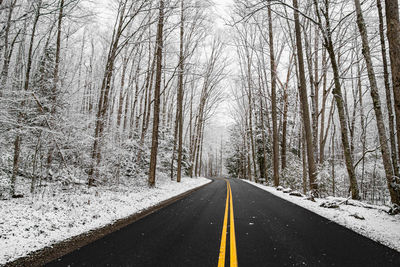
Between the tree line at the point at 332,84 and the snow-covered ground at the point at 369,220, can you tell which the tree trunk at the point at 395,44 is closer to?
the tree line at the point at 332,84

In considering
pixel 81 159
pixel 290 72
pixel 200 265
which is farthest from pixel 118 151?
pixel 290 72

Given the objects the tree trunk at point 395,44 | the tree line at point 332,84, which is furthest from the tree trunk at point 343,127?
the tree trunk at point 395,44

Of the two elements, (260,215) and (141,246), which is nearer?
(141,246)

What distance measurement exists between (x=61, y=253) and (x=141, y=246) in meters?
1.38

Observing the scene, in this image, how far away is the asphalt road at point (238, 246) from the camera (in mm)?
3305

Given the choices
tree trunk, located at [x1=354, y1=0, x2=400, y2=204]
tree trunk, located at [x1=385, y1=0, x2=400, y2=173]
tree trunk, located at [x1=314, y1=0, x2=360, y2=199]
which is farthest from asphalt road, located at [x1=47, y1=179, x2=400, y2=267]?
tree trunk, located at [x1=314, y1=0, x2=360, y2=199]

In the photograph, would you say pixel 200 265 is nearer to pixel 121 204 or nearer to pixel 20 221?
pixel 20 221

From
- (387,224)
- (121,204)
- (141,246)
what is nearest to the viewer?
(141,246)

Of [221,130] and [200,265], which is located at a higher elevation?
[221,130]

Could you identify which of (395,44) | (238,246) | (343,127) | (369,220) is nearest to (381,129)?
(343,127)

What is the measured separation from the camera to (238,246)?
3939 millimetres

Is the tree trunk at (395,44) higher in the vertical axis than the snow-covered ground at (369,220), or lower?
higher

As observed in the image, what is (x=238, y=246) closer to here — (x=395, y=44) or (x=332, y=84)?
(x=395, y=44)

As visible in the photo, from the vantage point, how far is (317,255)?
3.61 meters
